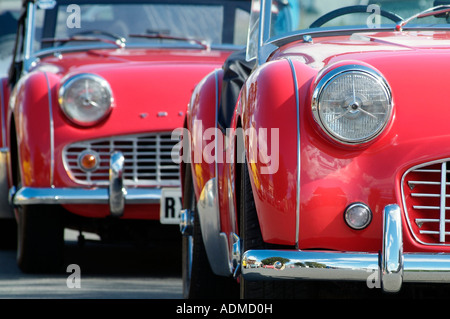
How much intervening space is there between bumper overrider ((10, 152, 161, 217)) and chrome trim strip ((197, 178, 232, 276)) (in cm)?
170

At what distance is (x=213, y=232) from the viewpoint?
417 centimetres

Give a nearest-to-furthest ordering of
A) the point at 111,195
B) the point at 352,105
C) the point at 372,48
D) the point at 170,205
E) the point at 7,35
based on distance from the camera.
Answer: the point at 352,105 < the point at 372,48 < the point at 170,205 < the point at 111,195 < the point at 7,35

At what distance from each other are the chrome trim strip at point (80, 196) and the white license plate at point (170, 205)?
15 cm

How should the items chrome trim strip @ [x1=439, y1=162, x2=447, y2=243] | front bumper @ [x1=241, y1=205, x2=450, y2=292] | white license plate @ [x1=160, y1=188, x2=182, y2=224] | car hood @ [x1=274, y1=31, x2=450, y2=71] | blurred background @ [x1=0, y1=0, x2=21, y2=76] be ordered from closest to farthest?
front bumper @ [x1=241, y1=205, x2=450, y2=292] < chrome trim strip @ [x1=439, y1=162, x2=447, y2=243] < car hood @ [x1=274, y1=31, x2=450, y2=71] < white license plate @ [x1=160, y1=188, x2=182, y2=224] < blurred background @ [x1=0, y1=0, x2=21, y2=76]

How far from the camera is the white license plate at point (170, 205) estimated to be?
5691 mm

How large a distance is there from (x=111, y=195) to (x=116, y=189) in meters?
0.04

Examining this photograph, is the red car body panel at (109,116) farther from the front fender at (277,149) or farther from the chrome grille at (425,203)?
the chrome grille at (425,203)

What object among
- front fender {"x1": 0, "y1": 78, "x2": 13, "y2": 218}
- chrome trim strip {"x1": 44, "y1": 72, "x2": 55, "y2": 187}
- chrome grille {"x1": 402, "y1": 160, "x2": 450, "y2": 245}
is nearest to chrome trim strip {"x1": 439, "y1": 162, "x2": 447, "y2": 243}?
chrome grille {"x1": 402, "y1": 160, "x2": 450, "y2": 245}

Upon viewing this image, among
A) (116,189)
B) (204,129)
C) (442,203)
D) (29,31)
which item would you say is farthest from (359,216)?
(29,31)

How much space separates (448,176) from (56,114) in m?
3.36

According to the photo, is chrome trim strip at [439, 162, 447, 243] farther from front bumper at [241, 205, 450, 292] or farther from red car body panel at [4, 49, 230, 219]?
red car body panel at [4, 49, 230, 219]

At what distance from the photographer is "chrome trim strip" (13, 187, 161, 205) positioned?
6008mm

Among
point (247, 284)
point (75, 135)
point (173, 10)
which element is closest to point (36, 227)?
point (75, 135)

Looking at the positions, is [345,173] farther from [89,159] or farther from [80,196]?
[89,159]
